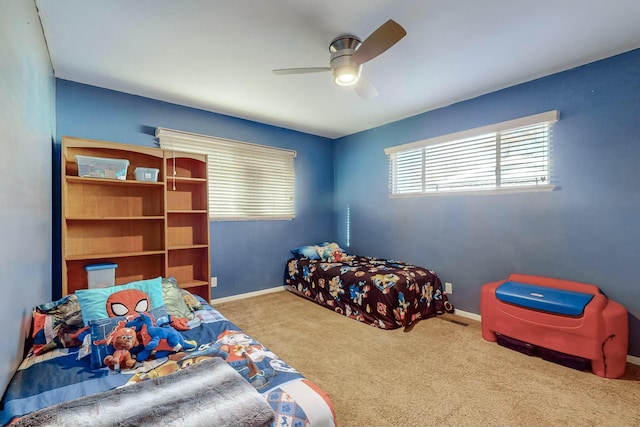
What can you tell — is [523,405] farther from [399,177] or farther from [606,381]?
[399,177]

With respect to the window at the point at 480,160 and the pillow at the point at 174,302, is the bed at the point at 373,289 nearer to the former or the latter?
the window at the point at 480,160

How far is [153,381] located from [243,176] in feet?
10.1

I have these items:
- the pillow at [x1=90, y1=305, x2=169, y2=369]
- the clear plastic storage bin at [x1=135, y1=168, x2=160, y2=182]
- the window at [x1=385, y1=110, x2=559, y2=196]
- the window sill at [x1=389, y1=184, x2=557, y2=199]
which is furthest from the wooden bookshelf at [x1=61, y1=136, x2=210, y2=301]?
the window sill at [x1=389, y1=184, x2=557, y2=199]

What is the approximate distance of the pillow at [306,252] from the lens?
427cm

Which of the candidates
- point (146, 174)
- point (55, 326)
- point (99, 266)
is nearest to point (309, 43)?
point (146, 174)

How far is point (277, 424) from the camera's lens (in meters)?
1.06

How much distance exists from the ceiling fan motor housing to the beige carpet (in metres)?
2.21

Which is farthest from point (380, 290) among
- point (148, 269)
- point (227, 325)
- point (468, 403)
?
point (148, 269)

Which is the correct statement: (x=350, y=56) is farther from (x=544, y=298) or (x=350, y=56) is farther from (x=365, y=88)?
(x=544, y=298)

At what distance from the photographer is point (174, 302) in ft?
7.27

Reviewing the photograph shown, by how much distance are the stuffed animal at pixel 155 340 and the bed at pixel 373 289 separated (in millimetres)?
1920

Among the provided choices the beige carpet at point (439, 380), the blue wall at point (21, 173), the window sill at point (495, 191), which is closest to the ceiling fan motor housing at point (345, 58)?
the blue wall at point (21, 173)

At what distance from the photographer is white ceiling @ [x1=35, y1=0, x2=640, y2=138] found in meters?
1.83

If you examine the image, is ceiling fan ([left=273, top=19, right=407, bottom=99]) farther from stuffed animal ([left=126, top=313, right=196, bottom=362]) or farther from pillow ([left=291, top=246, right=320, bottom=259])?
pillow ([left=291, top=246, right=320, bottom=259])
